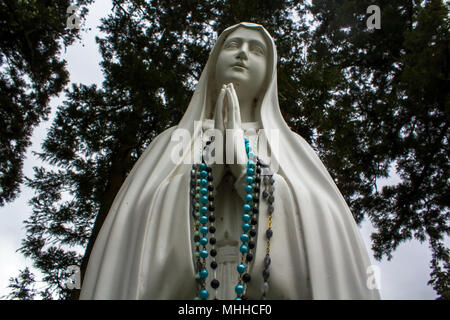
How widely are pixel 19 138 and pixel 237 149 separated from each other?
22.2 feet

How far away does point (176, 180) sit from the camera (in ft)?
8.47

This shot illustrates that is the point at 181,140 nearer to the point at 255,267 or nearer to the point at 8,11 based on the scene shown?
the point at 255,267

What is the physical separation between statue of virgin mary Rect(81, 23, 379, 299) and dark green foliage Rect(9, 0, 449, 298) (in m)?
3.49

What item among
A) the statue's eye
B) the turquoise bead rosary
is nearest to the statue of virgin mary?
the turquoise bead rosary

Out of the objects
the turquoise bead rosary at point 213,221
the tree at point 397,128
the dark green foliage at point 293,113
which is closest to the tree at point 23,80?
the dark green foliage at point 293,113

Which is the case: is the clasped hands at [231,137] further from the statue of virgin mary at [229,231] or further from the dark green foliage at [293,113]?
the dark green foliage at [293,113]

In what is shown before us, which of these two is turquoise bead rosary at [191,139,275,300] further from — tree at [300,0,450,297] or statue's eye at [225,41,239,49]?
tree at [300,0,450,297]

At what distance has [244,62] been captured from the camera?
10.6 ft

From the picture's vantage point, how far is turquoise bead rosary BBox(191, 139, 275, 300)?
219 cm

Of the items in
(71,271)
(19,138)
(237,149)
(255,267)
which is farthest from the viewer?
(19,138)

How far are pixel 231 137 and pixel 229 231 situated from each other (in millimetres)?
539

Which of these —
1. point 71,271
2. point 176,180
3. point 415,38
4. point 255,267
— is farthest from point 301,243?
point 415,38

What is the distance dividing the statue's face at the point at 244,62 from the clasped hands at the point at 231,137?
0.57 metres

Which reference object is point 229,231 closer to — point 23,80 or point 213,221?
point 213,221
